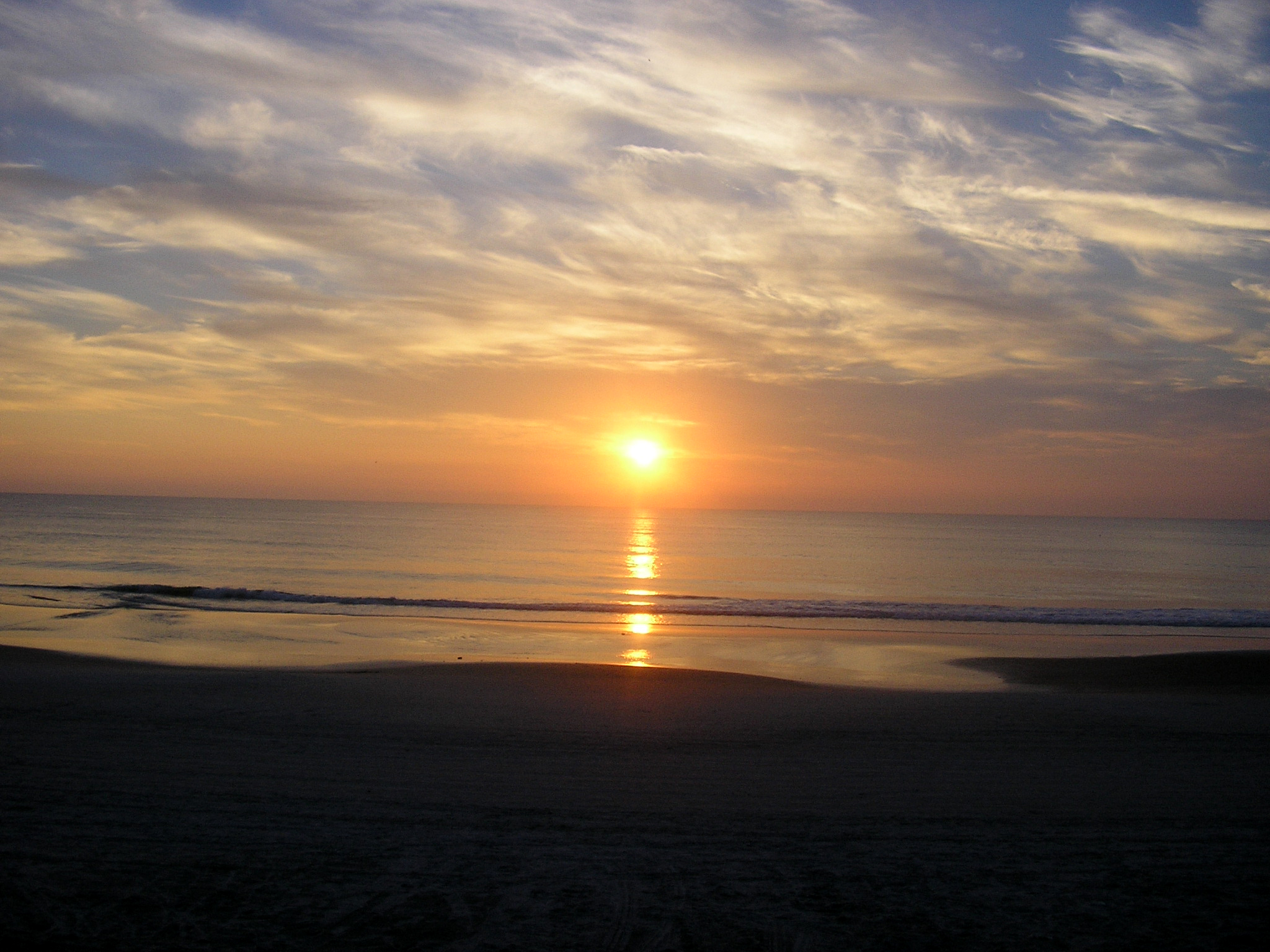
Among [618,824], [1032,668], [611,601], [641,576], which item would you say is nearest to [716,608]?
[611,601]

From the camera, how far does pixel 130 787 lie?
295 inches

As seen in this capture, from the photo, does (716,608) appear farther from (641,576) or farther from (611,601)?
(641,576)

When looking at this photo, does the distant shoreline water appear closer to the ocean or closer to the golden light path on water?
the ocean

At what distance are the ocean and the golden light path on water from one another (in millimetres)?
189

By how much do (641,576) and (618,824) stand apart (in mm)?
35460

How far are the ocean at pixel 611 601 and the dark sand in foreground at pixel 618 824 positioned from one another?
5.15 meters

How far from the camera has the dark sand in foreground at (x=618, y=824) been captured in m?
5.12

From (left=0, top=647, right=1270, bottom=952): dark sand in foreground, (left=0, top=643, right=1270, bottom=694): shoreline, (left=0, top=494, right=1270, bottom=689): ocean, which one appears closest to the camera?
(left=0, top=647, right=1270, bottom=952): dark sand in foreground

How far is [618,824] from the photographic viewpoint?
693 centimetres

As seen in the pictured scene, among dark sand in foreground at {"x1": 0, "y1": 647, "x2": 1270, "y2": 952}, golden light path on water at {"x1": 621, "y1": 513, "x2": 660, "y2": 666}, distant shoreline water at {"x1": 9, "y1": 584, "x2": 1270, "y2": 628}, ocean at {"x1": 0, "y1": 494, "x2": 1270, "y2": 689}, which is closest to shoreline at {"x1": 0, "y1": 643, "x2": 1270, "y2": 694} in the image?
ocean at {"x1": 0, "y1": 494, "x2": 1270, "y2": 689}

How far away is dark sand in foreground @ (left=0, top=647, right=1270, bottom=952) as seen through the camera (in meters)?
5.12

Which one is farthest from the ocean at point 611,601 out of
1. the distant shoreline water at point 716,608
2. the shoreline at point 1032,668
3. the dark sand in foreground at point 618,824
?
the dark sand in foreground at point 618,824

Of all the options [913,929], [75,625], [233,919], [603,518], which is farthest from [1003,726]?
[603,518]

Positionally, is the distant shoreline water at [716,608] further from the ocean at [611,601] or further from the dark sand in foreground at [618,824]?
the dark sand in foreground at [618,824]
